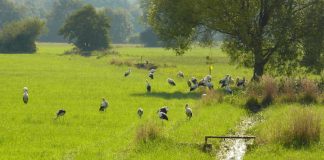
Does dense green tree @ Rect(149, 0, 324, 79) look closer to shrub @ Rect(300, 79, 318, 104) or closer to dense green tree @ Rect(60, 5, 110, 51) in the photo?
shrub @ Rect(300, 79, 318, 104)

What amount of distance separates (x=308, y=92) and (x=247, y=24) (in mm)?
9717

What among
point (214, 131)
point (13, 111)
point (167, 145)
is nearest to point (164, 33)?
point (13, 111)

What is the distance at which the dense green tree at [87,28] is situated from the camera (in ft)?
403

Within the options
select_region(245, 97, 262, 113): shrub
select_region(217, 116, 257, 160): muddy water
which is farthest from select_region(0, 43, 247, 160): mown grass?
select_region(245, 97, 262, 113): shrub

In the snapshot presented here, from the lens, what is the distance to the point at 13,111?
96.6 feet

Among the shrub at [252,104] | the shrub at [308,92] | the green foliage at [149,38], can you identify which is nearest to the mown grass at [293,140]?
the shrub at [252,104]

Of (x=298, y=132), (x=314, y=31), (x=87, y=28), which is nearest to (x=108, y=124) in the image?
(x=298, y=132)

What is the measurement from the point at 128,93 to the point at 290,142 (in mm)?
20998

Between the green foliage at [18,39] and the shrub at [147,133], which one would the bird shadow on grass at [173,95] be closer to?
the shrub at [147,133]

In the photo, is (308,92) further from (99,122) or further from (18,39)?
(18,39)

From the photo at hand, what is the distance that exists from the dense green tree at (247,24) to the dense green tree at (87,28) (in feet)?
260

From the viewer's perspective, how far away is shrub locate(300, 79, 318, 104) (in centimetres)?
3212

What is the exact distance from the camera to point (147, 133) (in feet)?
68.1

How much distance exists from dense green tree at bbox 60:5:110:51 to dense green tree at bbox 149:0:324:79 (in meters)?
79.3
